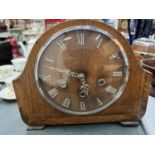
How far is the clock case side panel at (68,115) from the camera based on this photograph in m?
0.45

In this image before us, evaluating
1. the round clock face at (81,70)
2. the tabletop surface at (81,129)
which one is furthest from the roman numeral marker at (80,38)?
the tabletop surface at (81,129)

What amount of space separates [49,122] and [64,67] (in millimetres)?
165

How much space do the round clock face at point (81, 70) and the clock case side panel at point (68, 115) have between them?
1 centimetres

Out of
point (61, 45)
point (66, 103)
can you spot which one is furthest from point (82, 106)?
point (61, 45)

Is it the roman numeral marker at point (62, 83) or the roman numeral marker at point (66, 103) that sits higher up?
the roman numeral marker at point (62, 83)

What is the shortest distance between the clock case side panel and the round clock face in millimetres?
12

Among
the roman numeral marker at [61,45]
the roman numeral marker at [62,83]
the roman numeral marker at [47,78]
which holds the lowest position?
the roman numeral marker at [62,83]

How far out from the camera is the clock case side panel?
1.48 ft

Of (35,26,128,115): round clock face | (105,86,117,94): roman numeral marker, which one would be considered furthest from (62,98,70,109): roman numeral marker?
(105,86,117,94): roman numeral marker

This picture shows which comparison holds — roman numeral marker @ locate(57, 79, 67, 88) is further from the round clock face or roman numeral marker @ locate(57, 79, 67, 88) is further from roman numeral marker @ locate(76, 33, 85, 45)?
roman numeral marker @ locate(76, 33, 85, 45)

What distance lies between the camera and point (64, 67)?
1.53 ft

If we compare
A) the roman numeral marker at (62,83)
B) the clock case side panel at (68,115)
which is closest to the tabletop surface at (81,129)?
the clock case side panel at (68,115)

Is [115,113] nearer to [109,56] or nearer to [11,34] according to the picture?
[109,56]

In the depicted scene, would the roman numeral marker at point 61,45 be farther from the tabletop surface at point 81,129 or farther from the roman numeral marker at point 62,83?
the tabletop surface at point 81,129
